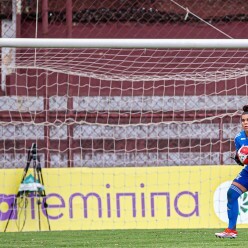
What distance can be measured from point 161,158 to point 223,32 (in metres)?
2.62

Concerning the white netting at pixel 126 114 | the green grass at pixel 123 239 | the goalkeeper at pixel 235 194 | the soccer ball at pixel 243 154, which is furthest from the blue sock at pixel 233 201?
the white netting at pixel 126 114

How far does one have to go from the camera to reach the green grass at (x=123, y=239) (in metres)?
9.52

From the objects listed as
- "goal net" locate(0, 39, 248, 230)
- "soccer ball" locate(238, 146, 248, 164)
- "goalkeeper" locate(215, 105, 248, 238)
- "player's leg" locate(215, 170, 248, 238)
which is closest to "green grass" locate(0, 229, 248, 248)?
"goalkeeper" locate(215, 105, 248, 238)

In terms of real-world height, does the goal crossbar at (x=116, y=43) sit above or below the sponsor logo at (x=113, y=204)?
above

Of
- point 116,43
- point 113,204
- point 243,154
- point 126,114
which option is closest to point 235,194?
point 243,154

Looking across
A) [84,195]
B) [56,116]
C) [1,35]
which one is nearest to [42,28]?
[1,35]

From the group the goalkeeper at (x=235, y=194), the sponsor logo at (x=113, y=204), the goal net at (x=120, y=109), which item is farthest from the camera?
the goal net at (x=120, y=109)

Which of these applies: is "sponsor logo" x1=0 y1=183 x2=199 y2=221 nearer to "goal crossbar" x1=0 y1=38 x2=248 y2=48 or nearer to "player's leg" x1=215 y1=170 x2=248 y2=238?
"player's leg" x1=215 y1=170 x2=248 y2=238

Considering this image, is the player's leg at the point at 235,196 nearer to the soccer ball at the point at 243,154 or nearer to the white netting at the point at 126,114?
the soccer ball at the point at 243,154

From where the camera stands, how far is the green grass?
952 centimetres

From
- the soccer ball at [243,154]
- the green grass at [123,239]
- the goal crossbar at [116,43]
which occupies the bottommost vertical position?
the green grass at [123,239]

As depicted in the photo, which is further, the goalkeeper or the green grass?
the goalkeeper

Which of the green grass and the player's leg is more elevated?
the player's leg

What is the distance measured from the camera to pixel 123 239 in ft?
33.7
